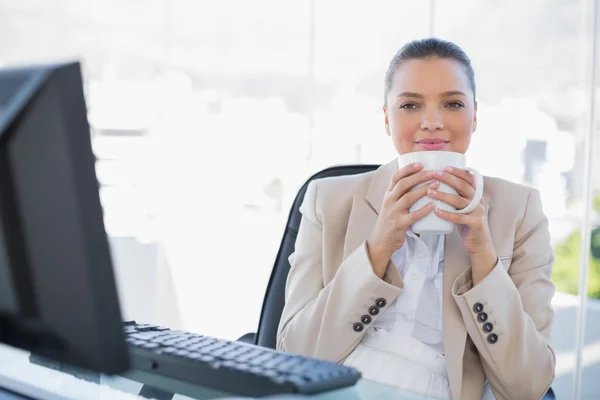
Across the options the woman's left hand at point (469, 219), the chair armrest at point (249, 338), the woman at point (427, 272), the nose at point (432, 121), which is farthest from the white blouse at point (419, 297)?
the chair armrest at point (249, 338)

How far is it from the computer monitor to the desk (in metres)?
0.20

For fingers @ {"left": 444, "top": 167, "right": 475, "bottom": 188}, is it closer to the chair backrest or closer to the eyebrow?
the eyebrow

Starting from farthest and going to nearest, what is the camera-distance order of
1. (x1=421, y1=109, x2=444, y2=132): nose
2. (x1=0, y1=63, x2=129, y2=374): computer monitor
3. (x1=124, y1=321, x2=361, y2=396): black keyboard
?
(x1=421, y1=109, x2=444, y2=132): nose → (x1=124, y1=321, x2=361, y2=396): black keyboard → (x1=0, y1=63, x2=129, y2=374): computer monitor

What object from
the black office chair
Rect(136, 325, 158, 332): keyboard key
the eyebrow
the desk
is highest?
the eyebrow

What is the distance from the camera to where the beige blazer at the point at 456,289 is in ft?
3.94

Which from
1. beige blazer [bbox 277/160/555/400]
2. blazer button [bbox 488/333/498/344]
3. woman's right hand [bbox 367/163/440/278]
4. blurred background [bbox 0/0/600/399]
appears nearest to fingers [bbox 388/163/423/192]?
woman's right hand [bbox 367/163/440/278]

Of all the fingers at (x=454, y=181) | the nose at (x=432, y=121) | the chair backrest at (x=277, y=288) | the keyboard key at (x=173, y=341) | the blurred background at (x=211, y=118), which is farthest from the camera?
the blurred background at (x=211, y=118)

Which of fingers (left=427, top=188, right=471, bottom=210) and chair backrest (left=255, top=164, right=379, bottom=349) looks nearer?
fingers (left=427, top=188, right=471, bottom=210)

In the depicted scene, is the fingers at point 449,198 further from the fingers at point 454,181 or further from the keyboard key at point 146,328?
the keyboard key at point 146,328

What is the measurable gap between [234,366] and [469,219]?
542 millimetres

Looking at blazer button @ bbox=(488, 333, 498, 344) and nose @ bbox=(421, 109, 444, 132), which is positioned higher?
nose @ bbox=(421, 109, 444, 132)

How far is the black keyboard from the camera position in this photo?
72 cm

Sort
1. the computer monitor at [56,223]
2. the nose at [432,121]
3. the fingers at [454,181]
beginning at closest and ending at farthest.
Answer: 1. the computer monitor at [56,223]
2. the fingers at [454,181]
3. the nose at [432,121]

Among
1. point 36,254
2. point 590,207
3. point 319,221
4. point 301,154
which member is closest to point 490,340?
point 319,221
